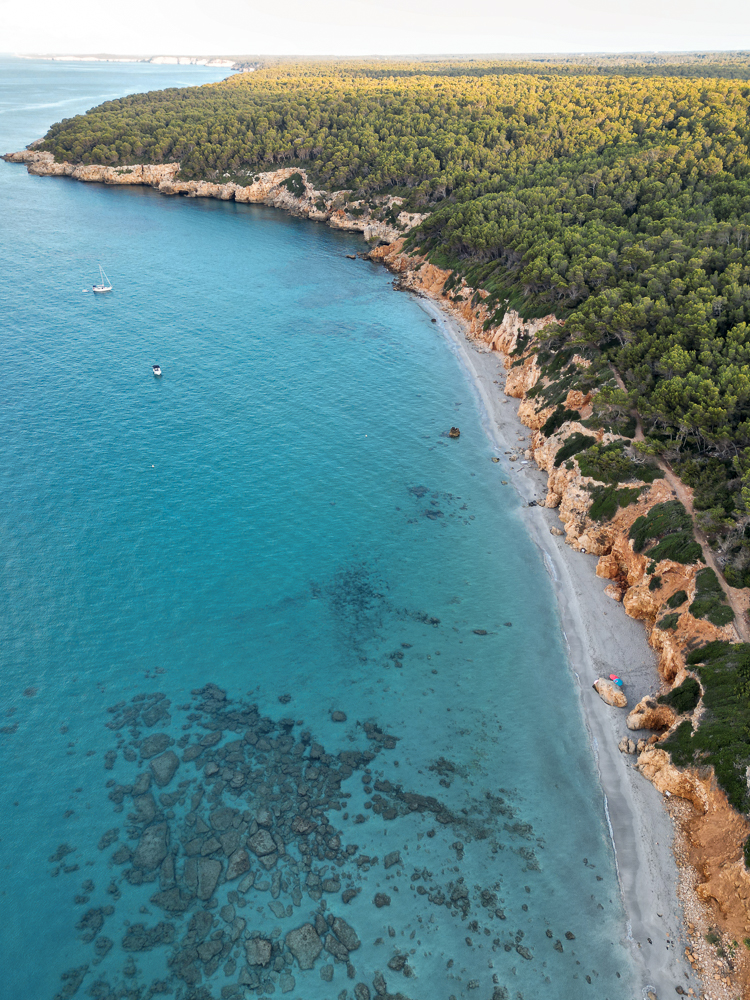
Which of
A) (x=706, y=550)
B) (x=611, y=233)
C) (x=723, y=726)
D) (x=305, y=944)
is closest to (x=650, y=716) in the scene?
(x=723, y=726)

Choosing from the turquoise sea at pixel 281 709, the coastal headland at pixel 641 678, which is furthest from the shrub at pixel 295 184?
the coastal headland at pixel 641 678

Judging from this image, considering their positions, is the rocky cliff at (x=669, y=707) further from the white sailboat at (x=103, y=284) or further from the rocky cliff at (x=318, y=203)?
the rocky cliff at (x=318, y=203)

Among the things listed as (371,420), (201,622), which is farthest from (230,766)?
(371,420)

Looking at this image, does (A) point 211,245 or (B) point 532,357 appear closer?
(B) point 532,357

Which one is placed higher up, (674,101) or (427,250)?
(674,101)

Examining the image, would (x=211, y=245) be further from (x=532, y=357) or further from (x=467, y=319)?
(x=532, y=357)

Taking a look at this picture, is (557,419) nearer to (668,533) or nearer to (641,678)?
(668,533)
